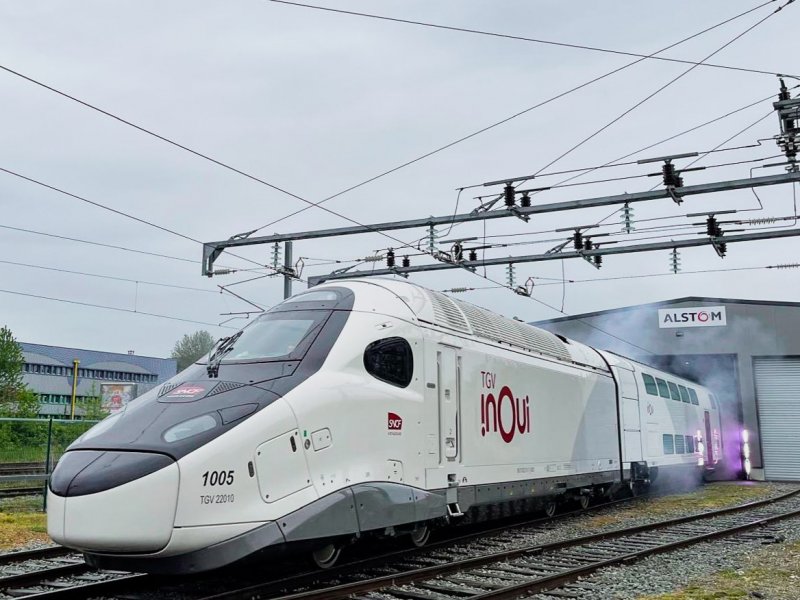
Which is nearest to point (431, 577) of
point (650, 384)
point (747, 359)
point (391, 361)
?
point (391, 361)

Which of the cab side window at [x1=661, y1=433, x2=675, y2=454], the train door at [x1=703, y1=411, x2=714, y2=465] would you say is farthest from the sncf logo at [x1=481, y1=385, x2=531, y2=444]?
the train door at [x1=703, y1=411, x2=714, y2=465]

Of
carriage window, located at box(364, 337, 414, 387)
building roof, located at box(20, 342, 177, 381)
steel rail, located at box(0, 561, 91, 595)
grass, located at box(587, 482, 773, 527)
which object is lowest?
grass, located at box(587, 482, 773, 527)

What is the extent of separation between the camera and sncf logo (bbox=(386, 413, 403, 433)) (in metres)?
8.42

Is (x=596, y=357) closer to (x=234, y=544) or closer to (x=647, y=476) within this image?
(x=647, y=476)

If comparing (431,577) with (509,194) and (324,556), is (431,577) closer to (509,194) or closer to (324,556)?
(324,556)

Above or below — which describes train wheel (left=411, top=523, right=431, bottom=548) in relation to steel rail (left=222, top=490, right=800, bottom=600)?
above

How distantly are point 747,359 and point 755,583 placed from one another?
25030 mm

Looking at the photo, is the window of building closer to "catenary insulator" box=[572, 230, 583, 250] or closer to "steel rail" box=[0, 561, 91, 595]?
"catenary insulator" box=[572, 230, 583, 250]

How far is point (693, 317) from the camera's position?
3175 cm

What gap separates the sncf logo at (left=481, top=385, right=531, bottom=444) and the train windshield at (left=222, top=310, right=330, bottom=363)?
3187 mm

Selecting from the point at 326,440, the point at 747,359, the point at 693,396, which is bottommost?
the point at 326,440

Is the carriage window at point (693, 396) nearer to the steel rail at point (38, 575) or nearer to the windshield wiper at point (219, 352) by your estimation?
the windshield wiper at point (219, 352)

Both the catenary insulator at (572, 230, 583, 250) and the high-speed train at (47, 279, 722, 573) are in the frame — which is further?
the catenary insulator at (572, 230, 583, 250)

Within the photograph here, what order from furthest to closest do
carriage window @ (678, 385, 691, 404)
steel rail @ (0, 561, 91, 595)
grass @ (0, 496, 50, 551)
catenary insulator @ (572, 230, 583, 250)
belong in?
carriage window @ (678, 385, 691, 404)
catenary insulator @ (572, 230, 583, 250)
grass @ (0, 496, 50, 551)
steel rail @ (0, 561, 91, 595)
